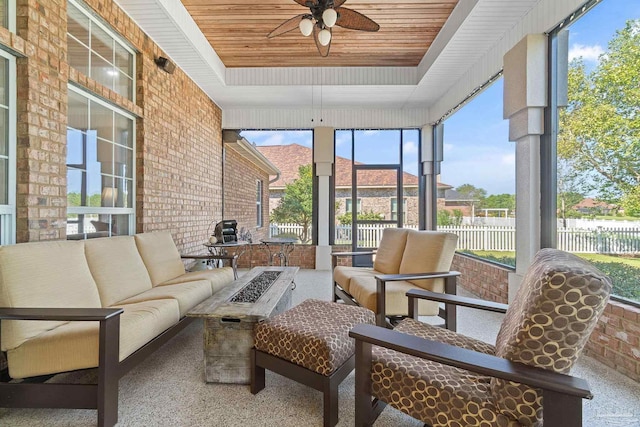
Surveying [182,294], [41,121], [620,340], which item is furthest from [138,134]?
[620,340]

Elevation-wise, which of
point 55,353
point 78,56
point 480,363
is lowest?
point 55,353

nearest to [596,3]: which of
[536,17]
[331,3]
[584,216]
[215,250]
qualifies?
[536,17]

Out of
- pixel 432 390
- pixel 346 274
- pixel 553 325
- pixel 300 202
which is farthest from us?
pixel 300 202

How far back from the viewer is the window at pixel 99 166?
8.49 feet

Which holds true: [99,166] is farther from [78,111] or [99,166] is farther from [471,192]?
[471,192]

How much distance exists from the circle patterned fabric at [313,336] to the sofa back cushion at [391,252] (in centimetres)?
121

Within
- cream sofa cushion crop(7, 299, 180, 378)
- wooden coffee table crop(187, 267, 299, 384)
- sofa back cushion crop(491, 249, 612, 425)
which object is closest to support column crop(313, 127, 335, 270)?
wooden coffee table crop(187, 267, 299, 384)

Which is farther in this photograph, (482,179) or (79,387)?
(482,179)

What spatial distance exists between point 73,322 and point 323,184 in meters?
4.46

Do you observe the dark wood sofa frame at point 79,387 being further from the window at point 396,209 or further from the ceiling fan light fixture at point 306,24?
the window at point 396,209

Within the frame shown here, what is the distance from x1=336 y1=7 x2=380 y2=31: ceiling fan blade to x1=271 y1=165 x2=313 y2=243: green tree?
10.7ft

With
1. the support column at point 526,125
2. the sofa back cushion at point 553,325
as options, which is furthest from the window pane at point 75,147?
the support column at point 526,125

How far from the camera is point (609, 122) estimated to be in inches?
90.7

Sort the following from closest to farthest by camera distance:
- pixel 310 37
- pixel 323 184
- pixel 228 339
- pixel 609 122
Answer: pixel 228 339
pixel 609 122
pixel 310 37
pixel 323 184
